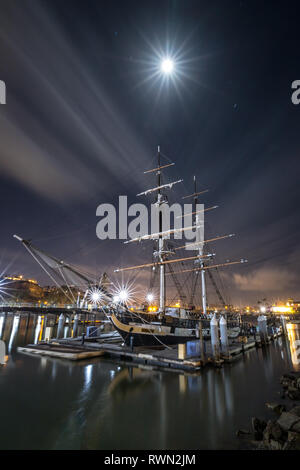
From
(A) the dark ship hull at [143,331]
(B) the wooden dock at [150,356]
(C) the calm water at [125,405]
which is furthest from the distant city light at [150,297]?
(C) the calm water at [125,405]

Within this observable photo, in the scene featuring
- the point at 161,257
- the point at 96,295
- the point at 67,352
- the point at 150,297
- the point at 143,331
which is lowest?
the point at 67,352

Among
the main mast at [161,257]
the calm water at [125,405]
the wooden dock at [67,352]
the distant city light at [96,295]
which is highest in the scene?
the main mast at [161,257]

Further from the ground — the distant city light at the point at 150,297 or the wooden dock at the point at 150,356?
the distant city light at the point at 150,297

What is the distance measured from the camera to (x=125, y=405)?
32.6 ft

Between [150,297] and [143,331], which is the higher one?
[150,297]

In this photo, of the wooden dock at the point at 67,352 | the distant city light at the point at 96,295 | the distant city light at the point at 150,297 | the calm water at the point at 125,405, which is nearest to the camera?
the calm water at the point at 125,405

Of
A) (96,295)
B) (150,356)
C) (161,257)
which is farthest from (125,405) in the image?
(161,257)

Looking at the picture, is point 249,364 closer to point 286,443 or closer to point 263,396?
point 263,396

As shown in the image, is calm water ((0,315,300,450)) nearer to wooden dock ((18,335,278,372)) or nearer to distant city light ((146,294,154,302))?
wooden dock ((18,335,278,372))

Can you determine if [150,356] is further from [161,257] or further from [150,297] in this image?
[161,257]

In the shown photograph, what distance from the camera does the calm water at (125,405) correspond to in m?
7.12

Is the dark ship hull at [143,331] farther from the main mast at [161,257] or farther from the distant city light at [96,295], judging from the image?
the main mast at [161,257]

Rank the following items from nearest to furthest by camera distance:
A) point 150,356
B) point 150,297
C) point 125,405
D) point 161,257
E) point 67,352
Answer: point 125,405, point 150,356, point 67,352, point 161,257, point 150,297
